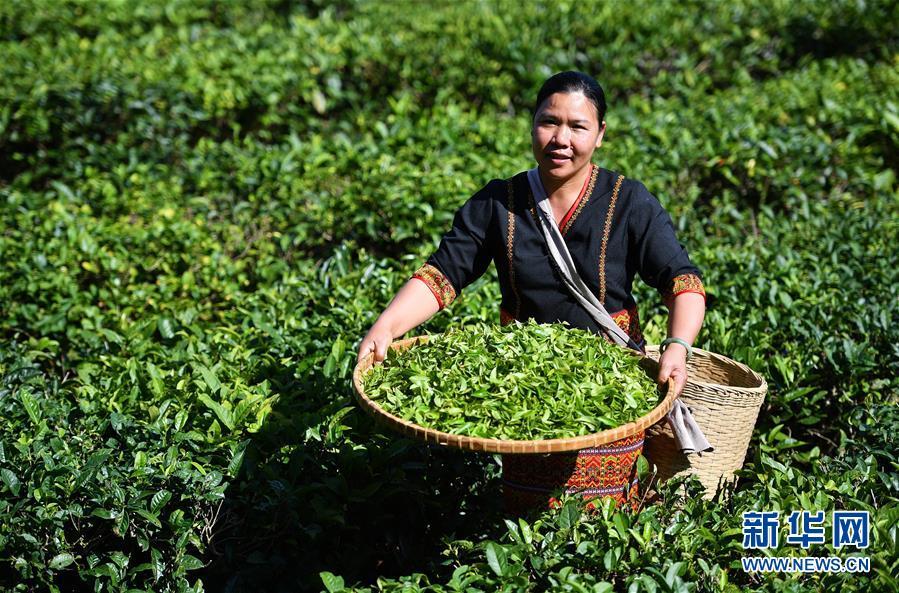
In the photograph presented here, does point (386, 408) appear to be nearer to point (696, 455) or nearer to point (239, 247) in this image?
point (696, 455)

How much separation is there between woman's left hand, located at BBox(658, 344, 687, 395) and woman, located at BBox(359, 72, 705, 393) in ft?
0.19

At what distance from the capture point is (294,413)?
Answer: 11.0 feet

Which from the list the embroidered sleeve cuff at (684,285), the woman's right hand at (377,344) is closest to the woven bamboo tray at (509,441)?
the woman's right hand at (377,344)

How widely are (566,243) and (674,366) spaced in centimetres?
52

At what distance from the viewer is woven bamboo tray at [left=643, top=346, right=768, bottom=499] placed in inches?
117

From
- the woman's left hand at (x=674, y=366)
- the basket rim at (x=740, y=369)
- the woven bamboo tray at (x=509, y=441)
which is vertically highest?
the woman's left hand at (x=674, y=366)

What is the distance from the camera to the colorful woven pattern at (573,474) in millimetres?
2740

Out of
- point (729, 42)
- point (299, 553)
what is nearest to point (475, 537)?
point (299, 553)

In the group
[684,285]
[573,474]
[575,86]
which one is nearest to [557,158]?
[575,86]

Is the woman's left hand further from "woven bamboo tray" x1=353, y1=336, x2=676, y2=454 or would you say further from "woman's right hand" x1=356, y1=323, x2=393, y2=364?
"woman's right hand" x1=356, y1=323, x2=393, y2=364

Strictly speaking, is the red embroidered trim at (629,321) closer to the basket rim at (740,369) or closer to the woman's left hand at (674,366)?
the basket rim at (740,369)

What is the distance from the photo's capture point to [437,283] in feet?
9.73

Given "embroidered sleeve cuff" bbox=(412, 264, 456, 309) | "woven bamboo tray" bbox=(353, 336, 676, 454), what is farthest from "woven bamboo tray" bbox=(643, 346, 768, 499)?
"embroidered sleeve cuff" bbox=(412, 264, 456, 309)

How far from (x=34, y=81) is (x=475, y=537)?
4756mm
